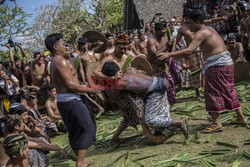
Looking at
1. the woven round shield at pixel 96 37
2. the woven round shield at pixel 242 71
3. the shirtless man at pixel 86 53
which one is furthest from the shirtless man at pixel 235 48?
the shirtless man at pixel 86 53

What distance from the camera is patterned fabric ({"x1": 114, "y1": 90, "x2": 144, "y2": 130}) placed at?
594 centimetres

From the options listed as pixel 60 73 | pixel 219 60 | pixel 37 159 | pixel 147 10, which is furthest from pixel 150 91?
pixel 147 10

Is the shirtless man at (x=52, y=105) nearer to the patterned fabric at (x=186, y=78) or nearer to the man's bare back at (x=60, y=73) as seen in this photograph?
the man's bare back at (x=60, y=73)

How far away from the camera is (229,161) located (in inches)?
187

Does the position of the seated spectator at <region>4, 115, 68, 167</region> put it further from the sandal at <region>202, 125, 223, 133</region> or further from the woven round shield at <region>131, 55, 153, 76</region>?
the sandal at <region>202, 125, 223, 133</region>

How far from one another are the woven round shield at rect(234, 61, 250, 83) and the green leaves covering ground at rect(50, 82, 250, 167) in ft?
9.66

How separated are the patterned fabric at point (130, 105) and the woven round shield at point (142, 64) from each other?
0.50 m

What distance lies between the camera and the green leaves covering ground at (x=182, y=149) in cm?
493

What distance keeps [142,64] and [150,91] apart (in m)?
0.71

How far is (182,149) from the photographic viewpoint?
5.48m

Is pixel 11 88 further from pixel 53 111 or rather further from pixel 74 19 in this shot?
pixel 74 19

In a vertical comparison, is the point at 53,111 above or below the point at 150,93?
below

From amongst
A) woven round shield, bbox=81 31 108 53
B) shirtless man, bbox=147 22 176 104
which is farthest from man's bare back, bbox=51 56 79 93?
woven round shield, bbox=81 31 108 53

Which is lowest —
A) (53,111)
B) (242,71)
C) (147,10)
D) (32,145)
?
(53,111)
